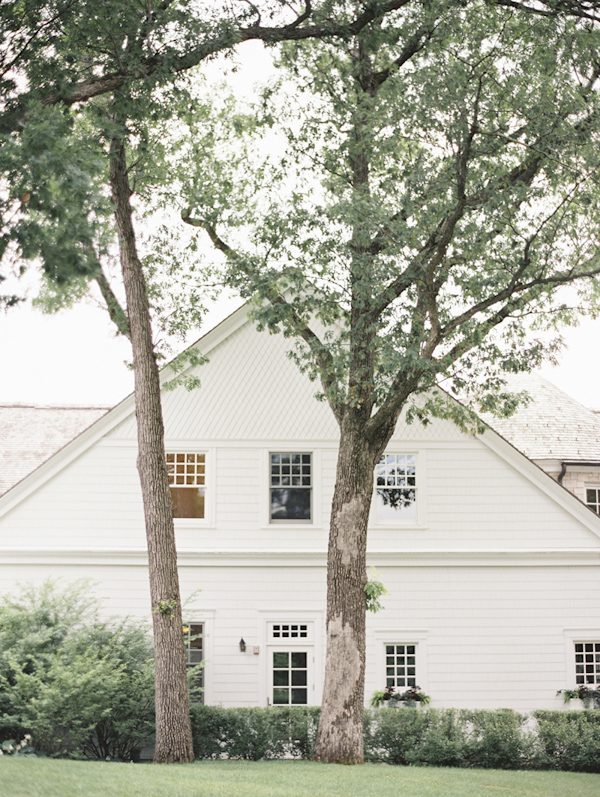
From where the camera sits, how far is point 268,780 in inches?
444

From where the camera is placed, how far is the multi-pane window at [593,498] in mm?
19609

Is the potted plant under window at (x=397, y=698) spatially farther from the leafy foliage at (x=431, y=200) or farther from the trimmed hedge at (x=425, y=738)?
the leafy foliage at (x=431, y=200)

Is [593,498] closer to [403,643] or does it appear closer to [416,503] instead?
[416,503]

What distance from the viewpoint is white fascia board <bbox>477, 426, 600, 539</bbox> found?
18031 millimetres

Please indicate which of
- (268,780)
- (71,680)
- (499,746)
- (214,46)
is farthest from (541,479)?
(214,46)

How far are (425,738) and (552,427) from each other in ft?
27.9

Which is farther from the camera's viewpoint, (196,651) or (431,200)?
(196,651)

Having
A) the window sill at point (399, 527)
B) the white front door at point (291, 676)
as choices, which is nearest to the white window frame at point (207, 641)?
the white front door at point (291, 676)

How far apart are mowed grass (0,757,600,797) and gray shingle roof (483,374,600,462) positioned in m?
7.58

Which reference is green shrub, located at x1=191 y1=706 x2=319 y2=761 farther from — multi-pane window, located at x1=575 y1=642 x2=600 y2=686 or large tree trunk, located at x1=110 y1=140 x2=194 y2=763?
multi-pane window, located at x1=575 y1=642 x2=600 y2=686

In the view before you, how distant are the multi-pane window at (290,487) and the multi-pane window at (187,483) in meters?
1.44

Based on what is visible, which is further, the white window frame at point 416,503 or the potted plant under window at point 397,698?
the white window frame at point 416,503

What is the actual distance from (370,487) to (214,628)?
5.40 meters

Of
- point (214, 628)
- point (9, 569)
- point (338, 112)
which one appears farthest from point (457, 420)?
point (9, 569)
